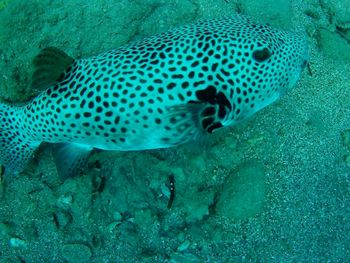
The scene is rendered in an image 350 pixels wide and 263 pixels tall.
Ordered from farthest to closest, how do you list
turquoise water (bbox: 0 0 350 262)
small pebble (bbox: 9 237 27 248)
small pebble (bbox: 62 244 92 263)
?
small pebble (bbox: 9 237 27 248), small pebble (bbox: 62 244 92 263), turquoise water (bbox: 0 0 350 262)

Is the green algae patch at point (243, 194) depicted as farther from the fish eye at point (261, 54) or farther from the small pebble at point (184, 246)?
the fish eye at point (261, 54)

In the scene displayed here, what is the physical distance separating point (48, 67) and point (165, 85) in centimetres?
79

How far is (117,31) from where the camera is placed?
9.58 feet

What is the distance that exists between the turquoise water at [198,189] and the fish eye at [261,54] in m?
0.65

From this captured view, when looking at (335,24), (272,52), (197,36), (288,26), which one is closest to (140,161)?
(197,36)

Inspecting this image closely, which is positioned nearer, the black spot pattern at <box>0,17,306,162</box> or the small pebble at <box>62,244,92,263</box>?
the black spot pattern at <box>0,17,306,162</box>

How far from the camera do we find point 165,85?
76.9 inches

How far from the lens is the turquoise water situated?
90.9 inches

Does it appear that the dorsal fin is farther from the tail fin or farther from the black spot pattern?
the tail fin

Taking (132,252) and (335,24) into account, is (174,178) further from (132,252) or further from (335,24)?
(335,24)

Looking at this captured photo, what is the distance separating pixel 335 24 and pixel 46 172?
3.00m

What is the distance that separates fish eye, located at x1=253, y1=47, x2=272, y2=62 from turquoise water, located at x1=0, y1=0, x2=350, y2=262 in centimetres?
65

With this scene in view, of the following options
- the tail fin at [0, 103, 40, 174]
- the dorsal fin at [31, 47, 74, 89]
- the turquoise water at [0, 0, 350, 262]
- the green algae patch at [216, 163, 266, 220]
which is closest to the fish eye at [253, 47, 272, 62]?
the turquoise water at [0, 0, 350, 262]

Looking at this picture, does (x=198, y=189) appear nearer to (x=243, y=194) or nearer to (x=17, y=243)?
(x=243, y=194)
